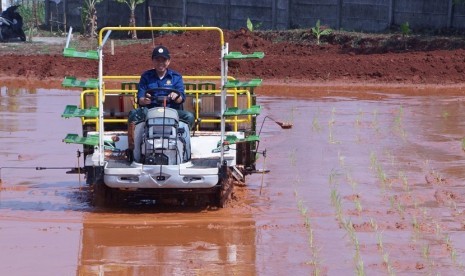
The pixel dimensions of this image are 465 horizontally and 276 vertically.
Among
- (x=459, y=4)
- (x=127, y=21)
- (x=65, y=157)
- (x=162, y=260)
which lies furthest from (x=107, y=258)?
(x=127, y=21)

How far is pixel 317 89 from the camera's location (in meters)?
26.5

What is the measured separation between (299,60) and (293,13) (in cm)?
695

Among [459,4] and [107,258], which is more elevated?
[459,4]

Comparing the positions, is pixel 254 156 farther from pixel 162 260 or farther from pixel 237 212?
pixel 162 260

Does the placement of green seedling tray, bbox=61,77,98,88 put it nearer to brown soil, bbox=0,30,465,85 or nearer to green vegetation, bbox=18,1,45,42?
brown soil, bbox=0,30,465,85

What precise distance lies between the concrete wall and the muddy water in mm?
16007

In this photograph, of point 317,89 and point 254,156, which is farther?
point 317,89

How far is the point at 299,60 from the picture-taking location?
29.4m

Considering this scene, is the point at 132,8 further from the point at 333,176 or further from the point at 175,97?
the point at 175,97

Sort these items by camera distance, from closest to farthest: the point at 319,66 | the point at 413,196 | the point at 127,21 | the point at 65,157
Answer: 1. the point at 413,196
2. the point at 65,157
3. the point at 319,66
4. the point at 127,21

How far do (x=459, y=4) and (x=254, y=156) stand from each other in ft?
69.6

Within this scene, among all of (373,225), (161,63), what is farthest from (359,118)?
(373,225)

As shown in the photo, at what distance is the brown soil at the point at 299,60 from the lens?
28.0m

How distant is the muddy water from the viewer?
30.8 ft
